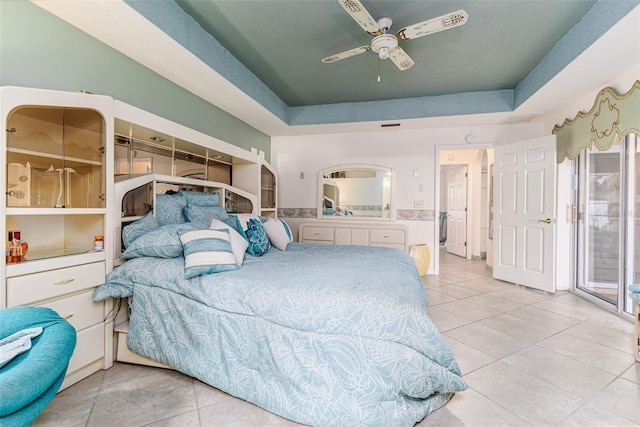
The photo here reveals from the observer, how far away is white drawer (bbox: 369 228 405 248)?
4441 millimetres

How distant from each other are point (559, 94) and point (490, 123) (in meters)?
1.13

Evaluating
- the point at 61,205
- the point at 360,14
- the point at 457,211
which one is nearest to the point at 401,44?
the point at 360,14

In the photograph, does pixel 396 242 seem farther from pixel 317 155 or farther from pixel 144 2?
pixel 144 2

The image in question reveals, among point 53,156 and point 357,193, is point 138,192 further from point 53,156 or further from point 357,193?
point 357,193

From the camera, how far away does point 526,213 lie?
3902mm

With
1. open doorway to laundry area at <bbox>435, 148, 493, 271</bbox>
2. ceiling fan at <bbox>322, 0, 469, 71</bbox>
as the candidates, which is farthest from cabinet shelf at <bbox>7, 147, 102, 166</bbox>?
open doorway to laundry area at <bbox>435, 148, 493, 271</bbox>

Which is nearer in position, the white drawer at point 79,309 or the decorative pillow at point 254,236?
the white drawer at point 79,309

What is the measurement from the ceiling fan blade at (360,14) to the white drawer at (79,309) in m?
2.44

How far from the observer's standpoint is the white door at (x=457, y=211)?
21.0 ft

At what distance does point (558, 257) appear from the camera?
3809mm

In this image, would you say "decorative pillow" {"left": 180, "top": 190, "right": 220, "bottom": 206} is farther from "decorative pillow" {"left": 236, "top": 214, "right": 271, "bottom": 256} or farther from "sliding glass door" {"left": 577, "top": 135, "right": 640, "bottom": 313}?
"sliding glass door" {"left": 577, "top": 135, "right": 640, "bottom": 313}

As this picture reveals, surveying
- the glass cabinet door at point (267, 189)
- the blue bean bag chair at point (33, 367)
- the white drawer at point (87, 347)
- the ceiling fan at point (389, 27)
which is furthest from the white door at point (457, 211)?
the blue bean bag chair at point (33, 367)

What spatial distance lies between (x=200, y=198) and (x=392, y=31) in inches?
91.3

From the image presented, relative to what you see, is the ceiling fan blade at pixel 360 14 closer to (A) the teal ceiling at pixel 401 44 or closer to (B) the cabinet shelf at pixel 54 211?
(A) the teal ceiling at pixel 401 44
